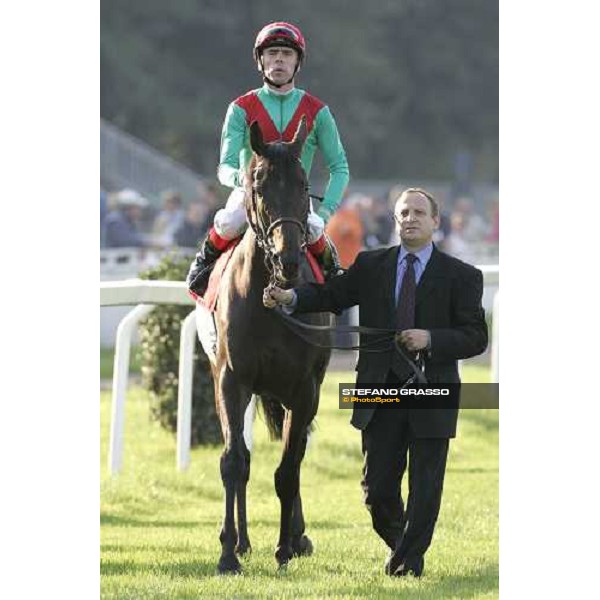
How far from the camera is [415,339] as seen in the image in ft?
22.7

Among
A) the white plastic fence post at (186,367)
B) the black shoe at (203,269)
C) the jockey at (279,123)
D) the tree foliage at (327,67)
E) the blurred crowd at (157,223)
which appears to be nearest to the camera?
the jockey at (279,123)

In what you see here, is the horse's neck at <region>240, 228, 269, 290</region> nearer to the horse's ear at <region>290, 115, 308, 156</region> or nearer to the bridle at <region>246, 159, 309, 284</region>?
the bridle at <region>246, 159, 309, 284</region>

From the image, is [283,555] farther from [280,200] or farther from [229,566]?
[280,200]

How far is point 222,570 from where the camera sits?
288 inches

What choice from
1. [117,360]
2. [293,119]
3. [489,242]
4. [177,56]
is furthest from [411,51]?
[293,119]

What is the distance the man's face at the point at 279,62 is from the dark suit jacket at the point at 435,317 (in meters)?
0.94

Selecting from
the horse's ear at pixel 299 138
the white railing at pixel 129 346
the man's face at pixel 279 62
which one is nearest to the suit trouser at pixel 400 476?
the horse's ear at pixel 299 138

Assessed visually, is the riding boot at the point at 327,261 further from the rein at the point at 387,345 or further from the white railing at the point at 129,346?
the white railing at the point at 129,346

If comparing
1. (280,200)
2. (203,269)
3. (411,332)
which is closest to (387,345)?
(411,332)

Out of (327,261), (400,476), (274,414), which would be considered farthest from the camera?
(274,414)

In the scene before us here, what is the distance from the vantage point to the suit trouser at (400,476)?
23.3 ft

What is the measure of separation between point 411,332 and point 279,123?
124cm
